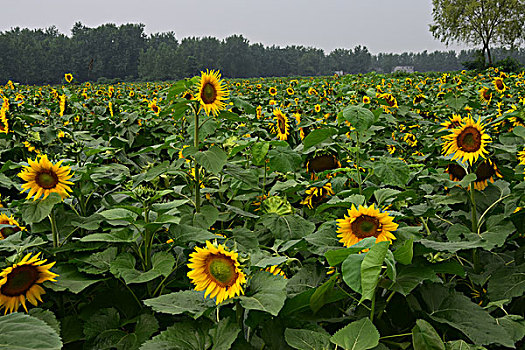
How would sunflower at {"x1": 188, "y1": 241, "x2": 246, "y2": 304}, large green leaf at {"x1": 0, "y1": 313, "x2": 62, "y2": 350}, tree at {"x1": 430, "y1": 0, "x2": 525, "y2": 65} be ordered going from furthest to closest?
tree at {"x1": 430, "y1": 0, "x2": 525, "y2": 65}, sunflower at {"x1": 188, "y1": 241, "x2": 246, "y2": 304}, large green leaf at {"x1": 0, "y1": 313, "x2": 62, "y2": 350}

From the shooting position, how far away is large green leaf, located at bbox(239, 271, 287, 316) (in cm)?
107

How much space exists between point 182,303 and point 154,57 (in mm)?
66242

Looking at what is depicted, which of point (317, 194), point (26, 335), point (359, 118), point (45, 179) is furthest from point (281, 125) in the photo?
point (26, 335)

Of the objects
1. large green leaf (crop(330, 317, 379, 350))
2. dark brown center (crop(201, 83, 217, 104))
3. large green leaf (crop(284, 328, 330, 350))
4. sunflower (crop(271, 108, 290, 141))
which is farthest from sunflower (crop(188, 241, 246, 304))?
sunflower (crop(271, 108, 290, 141))

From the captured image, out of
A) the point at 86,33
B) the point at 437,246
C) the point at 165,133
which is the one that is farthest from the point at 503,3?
the point at 86,33

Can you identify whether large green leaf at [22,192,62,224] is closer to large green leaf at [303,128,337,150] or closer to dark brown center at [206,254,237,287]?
dark brown center at [206,254,237,287]

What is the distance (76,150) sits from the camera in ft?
7.34

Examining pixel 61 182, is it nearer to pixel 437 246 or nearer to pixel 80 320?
pixel 80 320

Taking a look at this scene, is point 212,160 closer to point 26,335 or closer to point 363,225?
point 363,225

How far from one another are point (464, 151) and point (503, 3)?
40126 millimetres

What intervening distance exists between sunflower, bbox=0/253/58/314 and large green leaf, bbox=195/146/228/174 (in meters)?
0.74

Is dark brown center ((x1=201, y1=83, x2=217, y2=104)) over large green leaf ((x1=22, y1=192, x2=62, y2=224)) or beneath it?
over

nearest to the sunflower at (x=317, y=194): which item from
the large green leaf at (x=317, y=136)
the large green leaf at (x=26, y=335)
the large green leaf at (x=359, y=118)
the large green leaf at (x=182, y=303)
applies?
the large green leaf at (x=317, y=136)

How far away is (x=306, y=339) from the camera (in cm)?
106
